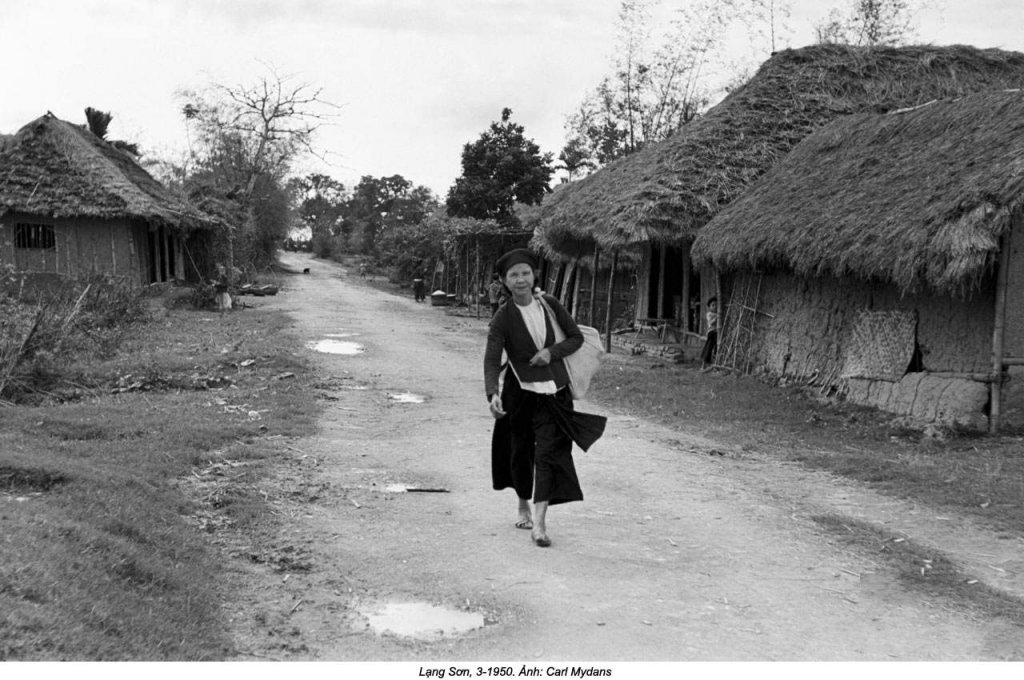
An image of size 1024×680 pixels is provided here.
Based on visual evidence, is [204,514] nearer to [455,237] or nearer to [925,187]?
[925,187]

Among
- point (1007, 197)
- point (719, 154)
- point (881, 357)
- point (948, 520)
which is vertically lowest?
point (948, 520)

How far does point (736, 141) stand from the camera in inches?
640

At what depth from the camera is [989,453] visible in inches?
329

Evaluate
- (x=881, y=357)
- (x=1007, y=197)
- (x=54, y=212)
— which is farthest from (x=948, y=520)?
(x=54, y=212)

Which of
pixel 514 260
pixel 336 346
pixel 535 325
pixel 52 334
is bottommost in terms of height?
pixel 336 346

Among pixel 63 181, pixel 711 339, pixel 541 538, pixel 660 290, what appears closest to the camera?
pixel 541 538

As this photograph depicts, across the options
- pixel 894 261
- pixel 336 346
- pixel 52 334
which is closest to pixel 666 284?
pixel 336 346

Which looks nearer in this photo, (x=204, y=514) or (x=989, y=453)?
(x=204, y=514)

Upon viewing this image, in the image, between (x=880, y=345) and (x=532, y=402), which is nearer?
(x=532, y=402)

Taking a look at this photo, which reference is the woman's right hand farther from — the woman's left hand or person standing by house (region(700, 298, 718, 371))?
person standing by house (region(700, 298, 718, 371))

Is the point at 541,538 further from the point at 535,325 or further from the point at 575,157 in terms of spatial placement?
the point at 575,157

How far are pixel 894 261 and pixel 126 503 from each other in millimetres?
7494

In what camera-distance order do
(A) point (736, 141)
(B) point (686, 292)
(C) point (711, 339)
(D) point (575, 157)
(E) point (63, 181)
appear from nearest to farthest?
1. (C) point (711, 339)
2. (A) point (736, 141)
3. (B) point (686, 292)
4. (E) point (63, 181)
5. (D) point (575, 157)
